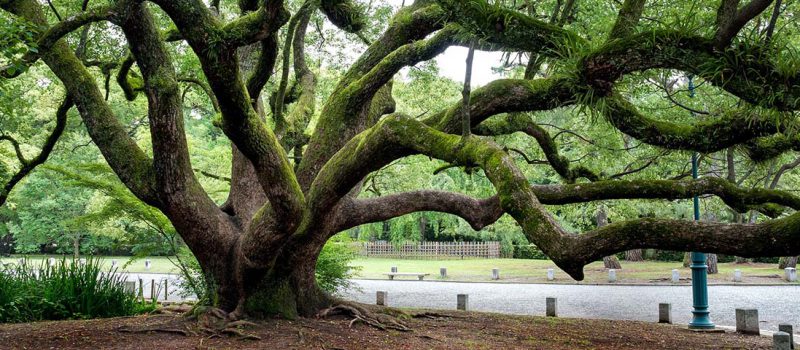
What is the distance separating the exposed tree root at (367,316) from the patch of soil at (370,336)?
18 centimetres

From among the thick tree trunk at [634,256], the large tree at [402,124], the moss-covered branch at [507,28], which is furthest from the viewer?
the thick tree trunk at [634,256]

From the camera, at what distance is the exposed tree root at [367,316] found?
32.3ft

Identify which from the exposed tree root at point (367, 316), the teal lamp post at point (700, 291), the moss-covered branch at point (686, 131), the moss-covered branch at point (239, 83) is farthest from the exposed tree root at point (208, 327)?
the teal lamp post at point (700, 291)

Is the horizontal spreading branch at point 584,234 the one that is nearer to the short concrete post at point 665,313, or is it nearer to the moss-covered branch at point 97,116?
the moss-covered branch at point 97,116

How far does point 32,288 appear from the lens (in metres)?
11.1

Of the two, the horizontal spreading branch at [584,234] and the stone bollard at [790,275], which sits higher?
the horizontal spreading branch at [584,234]

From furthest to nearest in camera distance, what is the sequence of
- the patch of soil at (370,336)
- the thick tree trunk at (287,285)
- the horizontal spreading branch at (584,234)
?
the thick tree trunk at (287,285), the patch of soil at (370,336), the horizontal spreading branch at (584,234)

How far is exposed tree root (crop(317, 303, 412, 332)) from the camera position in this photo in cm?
984

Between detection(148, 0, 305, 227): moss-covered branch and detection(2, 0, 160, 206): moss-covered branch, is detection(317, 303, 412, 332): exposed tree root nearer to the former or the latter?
detection(148, 0, 305, 227): moss-covered branch

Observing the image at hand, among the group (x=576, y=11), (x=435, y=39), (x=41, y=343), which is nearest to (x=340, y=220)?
(x=435, y=39)

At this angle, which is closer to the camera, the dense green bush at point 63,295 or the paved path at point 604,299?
the dense green bush at point 63,295

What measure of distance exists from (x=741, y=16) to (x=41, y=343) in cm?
865

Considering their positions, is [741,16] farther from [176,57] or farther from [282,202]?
[176,57]

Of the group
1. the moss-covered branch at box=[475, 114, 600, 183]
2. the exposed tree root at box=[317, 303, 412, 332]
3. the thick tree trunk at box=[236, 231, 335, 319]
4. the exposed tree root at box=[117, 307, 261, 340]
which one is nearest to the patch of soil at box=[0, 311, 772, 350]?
the exposed tree root at box=[117, 307, 261, 340]
